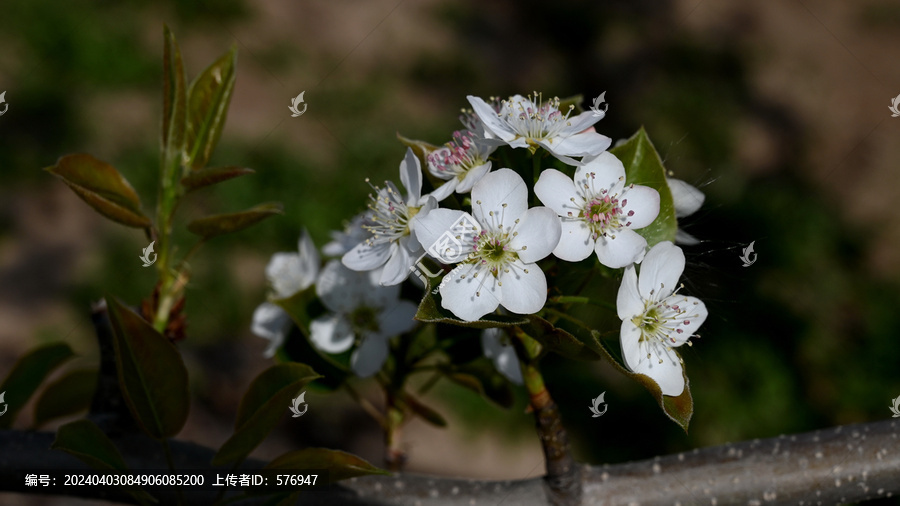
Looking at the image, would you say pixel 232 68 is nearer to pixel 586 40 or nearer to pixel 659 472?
pixel 659 472

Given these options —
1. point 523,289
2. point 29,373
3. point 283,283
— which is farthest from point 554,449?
point 29,373

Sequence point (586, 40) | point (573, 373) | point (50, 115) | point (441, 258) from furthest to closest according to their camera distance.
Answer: point (586, 40), point (50, 115), point (573, 373), point (441, 258)

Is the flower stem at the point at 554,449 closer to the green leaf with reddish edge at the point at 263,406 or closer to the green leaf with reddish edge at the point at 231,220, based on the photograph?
the green leaf with reddish edge at the point at 263,406

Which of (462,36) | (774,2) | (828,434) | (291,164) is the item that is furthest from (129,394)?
(774,2)

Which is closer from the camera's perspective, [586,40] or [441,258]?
[441,258]

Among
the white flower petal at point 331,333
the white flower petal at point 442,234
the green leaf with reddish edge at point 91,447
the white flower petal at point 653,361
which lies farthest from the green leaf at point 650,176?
the green leaf with reddish edge at point 91,447

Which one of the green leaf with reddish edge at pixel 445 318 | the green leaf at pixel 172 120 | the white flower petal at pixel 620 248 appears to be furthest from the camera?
the green leaf at pixel 172 120

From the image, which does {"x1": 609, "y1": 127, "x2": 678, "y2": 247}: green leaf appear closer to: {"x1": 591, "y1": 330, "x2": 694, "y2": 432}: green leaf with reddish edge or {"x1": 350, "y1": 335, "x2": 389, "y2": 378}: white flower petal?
{"x1": 591, "y1": 330, "x2": 694, "y2": 432}: green leaf with reddish edge
